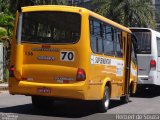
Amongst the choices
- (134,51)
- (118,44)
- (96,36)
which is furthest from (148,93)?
(96,36)

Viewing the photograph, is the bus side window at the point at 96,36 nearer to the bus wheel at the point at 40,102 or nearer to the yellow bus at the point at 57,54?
the yellow bus at the point at 57,54

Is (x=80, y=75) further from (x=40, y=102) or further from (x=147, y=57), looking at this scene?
(x=147, y=57)

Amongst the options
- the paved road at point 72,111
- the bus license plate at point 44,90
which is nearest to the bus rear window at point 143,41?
the paved road at point 72,111

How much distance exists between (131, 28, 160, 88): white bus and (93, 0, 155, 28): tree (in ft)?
48.1

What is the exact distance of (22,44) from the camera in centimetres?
1312

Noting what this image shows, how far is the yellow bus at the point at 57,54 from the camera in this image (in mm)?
12586

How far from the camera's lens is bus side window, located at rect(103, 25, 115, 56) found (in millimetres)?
14417

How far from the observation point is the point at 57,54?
12781mm

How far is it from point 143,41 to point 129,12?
15.4 m

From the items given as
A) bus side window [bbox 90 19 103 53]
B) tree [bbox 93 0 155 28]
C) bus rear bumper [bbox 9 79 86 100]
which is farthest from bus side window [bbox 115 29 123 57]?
tree [bbox 93 0 155 28]

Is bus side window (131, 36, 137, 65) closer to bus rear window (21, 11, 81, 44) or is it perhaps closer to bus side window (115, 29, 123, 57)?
bus side window (115, 29, 123, 57)

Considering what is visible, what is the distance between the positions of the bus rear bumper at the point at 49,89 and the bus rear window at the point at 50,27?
3.91 feet

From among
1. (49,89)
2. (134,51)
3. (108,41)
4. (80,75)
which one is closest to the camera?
(80,75)

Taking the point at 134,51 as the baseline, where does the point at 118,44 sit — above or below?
above
